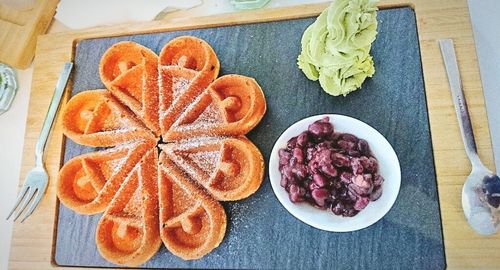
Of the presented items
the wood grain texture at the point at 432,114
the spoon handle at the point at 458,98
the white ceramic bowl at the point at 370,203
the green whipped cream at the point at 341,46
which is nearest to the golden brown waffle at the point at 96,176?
the wood grain texture at the point at 432,114

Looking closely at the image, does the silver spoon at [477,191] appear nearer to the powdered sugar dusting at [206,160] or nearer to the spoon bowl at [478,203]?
the spoon bowl at [478,203]

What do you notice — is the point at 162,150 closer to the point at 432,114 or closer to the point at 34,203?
the point at 34,203

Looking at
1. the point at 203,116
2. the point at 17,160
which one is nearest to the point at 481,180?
the point at 203,116

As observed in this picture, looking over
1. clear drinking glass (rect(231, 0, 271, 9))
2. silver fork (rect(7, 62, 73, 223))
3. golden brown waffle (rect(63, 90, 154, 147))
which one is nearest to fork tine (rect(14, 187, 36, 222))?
silver fork (rect(7, 62, 73, 223))

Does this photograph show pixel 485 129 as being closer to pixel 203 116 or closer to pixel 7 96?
pixel 203 116

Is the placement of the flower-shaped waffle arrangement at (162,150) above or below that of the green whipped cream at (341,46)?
below

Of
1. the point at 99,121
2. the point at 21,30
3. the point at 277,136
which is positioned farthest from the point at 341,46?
the point at 21,30

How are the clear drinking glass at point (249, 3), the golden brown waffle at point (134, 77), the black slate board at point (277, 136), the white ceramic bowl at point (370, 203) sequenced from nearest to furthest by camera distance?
the white ceramic bowl at point (370, 203) < the black slate board at point (277, 136) < the golden brown waffle at point (134, 77) < the clear drinking glass at point (249, 3)
